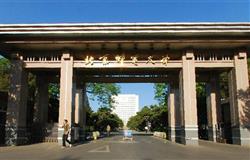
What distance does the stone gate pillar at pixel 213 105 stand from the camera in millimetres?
24234

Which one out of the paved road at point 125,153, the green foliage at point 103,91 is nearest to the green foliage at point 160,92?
the green foliage at point 103,91

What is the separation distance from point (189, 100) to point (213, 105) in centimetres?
485

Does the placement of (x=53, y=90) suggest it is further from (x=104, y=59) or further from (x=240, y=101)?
(x=240, y=101)

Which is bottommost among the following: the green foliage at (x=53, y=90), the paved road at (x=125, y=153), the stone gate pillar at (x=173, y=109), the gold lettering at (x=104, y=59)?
the paved road at (x=125, y=153)

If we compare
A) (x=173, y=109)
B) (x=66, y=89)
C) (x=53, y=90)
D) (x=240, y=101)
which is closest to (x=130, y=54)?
(x=66, y=89)

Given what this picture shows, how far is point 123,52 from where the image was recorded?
71.4 ft

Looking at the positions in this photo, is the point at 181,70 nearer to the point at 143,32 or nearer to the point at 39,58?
the point at 143,32

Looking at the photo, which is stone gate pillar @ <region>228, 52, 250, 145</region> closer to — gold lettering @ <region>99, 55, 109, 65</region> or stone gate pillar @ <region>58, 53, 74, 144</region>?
gold lettering @ <region>99, 55, 109, 65</region>

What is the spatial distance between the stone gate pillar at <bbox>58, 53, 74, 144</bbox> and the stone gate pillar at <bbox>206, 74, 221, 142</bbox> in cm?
1105

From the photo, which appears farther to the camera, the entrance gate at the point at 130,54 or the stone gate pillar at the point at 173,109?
the stone gate pillar at the point at 173,109

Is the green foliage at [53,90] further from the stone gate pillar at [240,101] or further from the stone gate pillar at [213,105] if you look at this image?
the stone gate pillar at [240,101]

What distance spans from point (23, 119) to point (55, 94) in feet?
60.4

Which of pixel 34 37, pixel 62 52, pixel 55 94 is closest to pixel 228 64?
pixel 62 52

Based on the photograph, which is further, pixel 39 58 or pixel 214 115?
pixel 214 115
